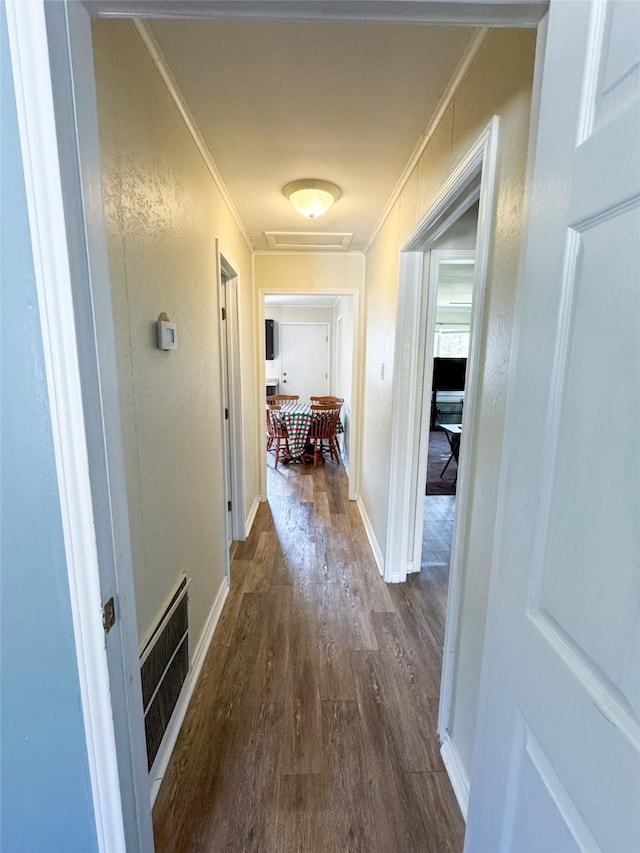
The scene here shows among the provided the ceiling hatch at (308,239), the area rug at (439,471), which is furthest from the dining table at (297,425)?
the ceiling hatch at (308,239)

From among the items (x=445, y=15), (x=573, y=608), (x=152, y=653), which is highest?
(x=445, y=15)

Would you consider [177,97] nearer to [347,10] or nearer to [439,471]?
[347,10]

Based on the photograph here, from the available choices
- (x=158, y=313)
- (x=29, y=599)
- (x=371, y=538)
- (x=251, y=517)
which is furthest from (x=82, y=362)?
(x=251, y=517)

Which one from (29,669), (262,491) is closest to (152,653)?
(29,669)

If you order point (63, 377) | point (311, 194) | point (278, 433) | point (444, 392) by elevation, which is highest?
point (311, 194)

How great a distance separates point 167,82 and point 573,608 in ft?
6.15

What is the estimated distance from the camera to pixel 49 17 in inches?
23.0

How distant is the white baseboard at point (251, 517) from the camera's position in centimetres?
315

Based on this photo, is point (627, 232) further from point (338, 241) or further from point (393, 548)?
point (338, 241)

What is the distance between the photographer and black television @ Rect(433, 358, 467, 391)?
7.58 metres

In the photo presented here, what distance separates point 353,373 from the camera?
12.4ft

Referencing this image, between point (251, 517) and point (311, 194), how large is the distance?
8.20ft

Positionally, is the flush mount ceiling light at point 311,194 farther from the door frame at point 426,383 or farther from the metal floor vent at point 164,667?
the metal floor vent at point 164,667

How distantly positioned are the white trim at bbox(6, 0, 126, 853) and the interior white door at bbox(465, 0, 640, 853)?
0.78m
